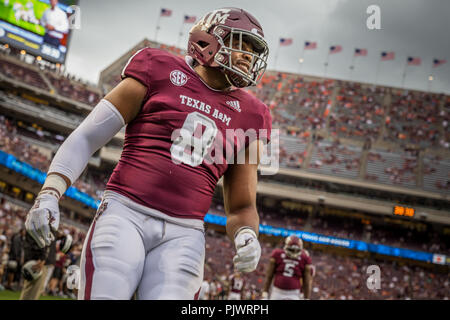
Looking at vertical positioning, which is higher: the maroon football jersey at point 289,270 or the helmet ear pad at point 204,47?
the helmet ear pad at point 204,47

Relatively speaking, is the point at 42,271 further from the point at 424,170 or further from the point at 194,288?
the point at 424,170

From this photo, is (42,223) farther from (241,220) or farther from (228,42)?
(228,42)

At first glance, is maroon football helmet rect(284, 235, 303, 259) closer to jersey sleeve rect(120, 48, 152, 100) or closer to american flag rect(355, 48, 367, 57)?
jersey sleeve rect(120, 48, 152, 100)

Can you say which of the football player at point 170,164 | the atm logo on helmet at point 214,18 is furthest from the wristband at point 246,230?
the atm logo on helmet at point 214,18

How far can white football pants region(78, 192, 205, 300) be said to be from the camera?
1794 millimetres

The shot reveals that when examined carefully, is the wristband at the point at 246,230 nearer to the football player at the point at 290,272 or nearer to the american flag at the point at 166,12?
the football player at the point at 290,272

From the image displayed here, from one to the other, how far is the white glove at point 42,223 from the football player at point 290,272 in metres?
5.75

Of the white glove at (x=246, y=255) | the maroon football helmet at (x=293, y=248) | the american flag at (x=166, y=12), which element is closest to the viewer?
the white glove at (x=246, y=255)

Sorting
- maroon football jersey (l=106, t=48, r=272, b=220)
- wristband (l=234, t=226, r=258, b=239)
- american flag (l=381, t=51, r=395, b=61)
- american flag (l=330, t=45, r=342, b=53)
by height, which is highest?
american flag (l=330, t=45, r=342, b=53)

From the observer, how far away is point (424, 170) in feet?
114

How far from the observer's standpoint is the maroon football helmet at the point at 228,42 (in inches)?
91.7

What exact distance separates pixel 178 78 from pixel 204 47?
29cm

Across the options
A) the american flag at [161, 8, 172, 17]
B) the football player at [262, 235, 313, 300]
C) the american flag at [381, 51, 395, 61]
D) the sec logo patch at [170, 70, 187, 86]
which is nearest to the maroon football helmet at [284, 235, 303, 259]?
the football player at [262, 235, 313, 300]

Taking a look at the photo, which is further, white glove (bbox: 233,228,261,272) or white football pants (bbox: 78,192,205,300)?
white glove (bbox: 233,228,261,272)
